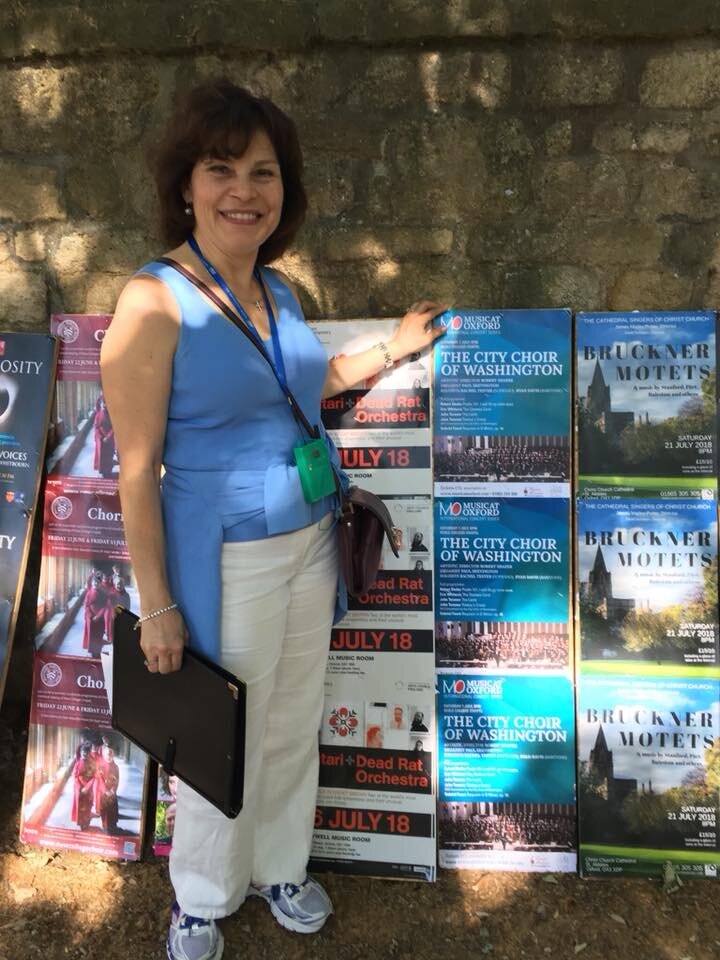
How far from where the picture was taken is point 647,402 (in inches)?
89.1

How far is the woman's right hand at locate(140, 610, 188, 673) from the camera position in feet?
5.46

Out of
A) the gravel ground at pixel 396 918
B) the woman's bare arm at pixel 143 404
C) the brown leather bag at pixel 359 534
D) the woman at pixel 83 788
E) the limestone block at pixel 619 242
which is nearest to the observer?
the woman's bare arm at pixel 143 404

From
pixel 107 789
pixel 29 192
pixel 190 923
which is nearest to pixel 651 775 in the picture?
pixel 190 923

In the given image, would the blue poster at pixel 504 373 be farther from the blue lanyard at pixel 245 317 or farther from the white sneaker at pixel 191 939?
the white sneaker at pixel 191 939

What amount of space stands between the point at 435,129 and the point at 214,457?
4.33 feet

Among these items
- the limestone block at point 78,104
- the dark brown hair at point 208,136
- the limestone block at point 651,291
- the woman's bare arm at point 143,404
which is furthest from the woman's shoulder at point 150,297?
the limestone block at point 651,291

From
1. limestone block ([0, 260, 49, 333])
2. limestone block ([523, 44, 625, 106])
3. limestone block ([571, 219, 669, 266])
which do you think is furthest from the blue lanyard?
limestone block ([523, 44, 625, 106])

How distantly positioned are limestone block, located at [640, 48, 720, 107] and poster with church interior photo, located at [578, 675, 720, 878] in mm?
1811

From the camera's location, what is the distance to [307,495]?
174 centimetres

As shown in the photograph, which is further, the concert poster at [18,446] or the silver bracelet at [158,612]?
the concert poster at [18,446]

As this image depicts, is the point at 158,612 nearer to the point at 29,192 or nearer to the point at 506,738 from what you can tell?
the point at 506,738

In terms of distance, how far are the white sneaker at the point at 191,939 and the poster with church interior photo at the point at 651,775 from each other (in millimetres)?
1190

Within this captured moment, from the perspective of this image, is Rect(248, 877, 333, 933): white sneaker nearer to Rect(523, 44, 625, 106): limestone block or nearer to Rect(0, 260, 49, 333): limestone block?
Rect(0, 260, 49, 333): limestone block

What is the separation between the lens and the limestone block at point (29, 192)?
2.39 m
